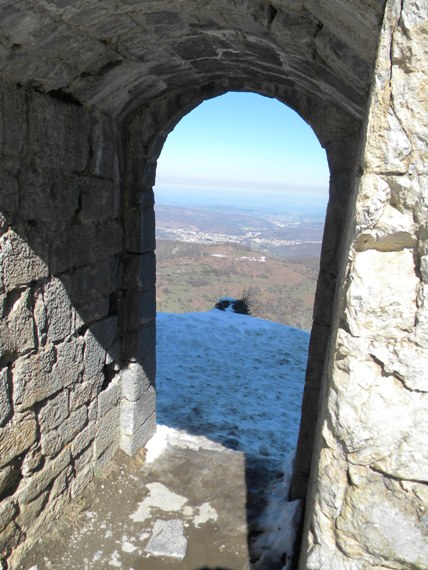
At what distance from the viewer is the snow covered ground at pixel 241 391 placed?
3951 mm

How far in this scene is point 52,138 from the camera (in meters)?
→ 2.74

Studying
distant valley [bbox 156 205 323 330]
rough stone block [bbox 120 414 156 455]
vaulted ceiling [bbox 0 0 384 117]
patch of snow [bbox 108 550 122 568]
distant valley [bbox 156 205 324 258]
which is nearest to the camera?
vaulted ceiling [bbox 0 0 384 117]

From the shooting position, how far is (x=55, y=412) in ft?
10.2

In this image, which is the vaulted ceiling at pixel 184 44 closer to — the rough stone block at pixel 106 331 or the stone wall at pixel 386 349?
the stone wall at pixel 386 349

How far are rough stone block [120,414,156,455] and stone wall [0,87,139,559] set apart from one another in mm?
326

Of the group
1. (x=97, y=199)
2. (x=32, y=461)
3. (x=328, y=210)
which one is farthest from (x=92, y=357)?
(x=328, y=210)

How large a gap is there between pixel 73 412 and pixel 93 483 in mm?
797

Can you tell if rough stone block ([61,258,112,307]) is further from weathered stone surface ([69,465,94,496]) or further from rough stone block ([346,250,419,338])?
rough stone block ([346,250,419,338])

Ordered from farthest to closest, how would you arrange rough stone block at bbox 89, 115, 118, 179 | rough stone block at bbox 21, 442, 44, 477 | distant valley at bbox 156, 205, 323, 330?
1. distant valley at bbox 156, 205, 323, 330
2. rough stone block at bbox 89, 115, 118, 179
3. rough stone block at bbox 21, 442, 44, 477

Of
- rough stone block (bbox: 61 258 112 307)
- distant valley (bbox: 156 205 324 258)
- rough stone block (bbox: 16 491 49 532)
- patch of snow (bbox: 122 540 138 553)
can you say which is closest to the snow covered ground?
patch of snow (bbox: 122 540 138 553)

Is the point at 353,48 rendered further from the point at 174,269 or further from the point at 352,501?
the point at 174,269

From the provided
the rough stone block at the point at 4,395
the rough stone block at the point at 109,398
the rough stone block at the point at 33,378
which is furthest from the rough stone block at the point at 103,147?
the rough stone block at the point at 109,398

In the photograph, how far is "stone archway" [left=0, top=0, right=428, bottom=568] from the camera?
119 cm

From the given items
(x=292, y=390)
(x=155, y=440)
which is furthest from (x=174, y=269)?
(x=155, y=440)
